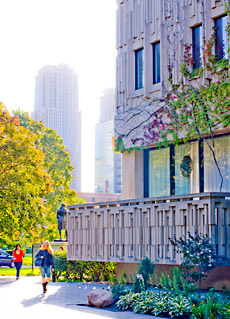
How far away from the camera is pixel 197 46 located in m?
19.6

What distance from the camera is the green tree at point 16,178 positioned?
2719 cm

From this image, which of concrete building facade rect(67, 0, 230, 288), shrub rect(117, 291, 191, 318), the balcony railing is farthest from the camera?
concrete building facade rect(67, 0, 230, 288)

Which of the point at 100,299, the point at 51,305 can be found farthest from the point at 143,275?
the point at 51,305

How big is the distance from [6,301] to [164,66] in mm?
10256

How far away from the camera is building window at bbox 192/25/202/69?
19438mm

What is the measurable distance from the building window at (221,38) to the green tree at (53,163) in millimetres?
26197

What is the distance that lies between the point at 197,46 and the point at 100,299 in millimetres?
9756

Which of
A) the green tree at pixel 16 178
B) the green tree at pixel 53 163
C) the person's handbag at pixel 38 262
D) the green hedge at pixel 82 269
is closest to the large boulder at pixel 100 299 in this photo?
the person's handbag at pixel 38 262

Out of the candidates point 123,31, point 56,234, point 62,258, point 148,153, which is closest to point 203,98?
point 148,153

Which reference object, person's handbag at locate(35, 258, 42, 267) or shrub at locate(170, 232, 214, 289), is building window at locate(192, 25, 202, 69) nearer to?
shrub at locate(170, 232, 214, 289)

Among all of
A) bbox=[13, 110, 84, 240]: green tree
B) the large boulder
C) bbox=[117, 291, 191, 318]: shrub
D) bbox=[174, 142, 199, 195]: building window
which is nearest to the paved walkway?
the large boulder

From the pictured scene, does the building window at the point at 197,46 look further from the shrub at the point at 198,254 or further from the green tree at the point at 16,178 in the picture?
the green tree at the point at 16,178

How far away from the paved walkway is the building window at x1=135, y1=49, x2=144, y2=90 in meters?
8.27

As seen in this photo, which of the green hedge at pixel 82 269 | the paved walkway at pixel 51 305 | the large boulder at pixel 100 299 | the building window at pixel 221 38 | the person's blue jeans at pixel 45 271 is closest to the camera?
the paved walkway at pixel 51 305
